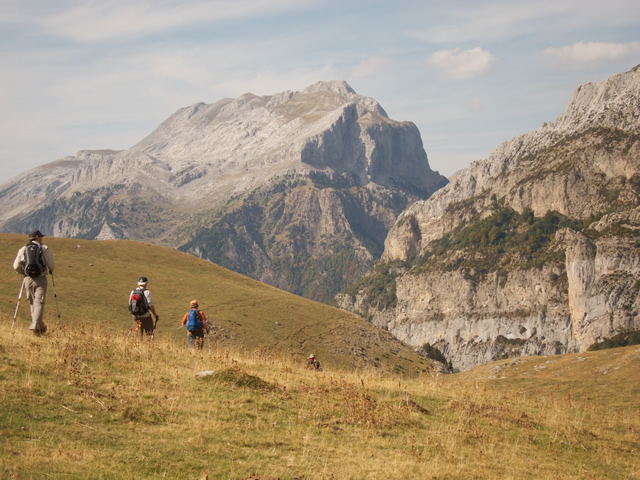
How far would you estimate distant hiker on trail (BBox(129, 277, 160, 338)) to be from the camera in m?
25.0

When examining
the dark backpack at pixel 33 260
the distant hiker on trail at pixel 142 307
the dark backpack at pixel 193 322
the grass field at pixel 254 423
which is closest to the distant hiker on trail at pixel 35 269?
the dark backpack at pixel 33 260

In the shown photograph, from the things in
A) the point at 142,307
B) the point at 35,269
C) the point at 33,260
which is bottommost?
the point at 142,307

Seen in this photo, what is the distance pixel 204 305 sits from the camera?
6438 cm

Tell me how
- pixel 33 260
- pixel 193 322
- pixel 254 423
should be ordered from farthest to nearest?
pixel 193 322 → pixel 33 260 → pixel 254 423

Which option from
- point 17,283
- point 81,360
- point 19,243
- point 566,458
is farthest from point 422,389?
point 19,243

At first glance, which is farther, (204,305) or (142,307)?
(204,305)

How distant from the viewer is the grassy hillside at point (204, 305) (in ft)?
185

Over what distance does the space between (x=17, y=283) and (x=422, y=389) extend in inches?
1754

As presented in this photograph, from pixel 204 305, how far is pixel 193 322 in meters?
36.7

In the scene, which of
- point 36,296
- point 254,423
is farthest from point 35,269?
point 254,423

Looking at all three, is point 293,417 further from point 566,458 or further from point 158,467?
point 566,458

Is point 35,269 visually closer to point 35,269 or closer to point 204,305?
point 35,269

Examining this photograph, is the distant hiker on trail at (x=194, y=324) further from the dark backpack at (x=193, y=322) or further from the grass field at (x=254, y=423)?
the grass field at (x=254, y=423)

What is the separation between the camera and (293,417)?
1772cm
